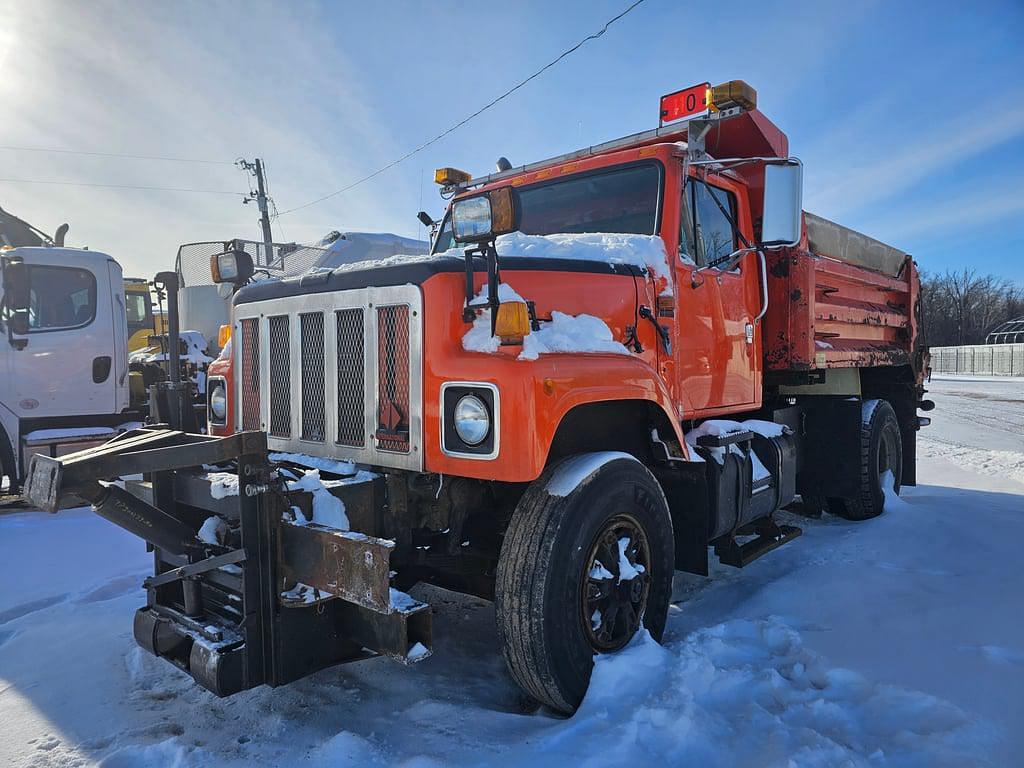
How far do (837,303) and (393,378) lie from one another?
432 cm

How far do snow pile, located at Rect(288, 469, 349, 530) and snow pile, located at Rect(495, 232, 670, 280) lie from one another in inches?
50.7

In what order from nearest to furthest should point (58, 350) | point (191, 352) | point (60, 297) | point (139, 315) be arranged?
point (58, 350) < point (60, 297) < point (191, 352) < point (139, 315)

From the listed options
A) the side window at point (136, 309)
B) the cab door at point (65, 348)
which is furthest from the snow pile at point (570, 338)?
the side window at point (136, 309)

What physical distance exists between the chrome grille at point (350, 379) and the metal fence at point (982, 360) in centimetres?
4313

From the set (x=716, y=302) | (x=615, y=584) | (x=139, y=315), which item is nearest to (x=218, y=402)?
(x=615, y=584)

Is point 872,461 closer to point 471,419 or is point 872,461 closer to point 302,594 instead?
point 471,419

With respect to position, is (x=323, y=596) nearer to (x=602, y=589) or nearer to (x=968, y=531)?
(x=602, y=589)

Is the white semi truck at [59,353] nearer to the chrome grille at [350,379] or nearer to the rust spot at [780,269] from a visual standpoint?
the chrome grille at [350,379]

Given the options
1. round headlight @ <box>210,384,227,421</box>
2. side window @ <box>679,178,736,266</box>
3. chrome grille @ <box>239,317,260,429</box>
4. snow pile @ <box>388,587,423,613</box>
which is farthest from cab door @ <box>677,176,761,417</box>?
round headlight @ <box>210,384,227,421</box>

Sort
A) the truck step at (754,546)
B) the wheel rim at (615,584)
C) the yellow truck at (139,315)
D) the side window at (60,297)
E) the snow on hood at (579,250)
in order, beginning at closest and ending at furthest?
1. the wheel rim at (615,584)
2. the snow on hood at (579,250)
3. the truck step at (754,546)
4. the side window at (60,297)
5. the yellow truck at (139,315)

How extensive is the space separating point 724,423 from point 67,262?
6.89m

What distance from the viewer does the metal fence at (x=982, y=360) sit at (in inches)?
1455

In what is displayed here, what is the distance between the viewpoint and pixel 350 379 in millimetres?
2994

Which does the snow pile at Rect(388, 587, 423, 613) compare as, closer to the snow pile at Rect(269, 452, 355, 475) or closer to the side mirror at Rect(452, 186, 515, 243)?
the snow pile at Rect(269, 452, 355, 475)
